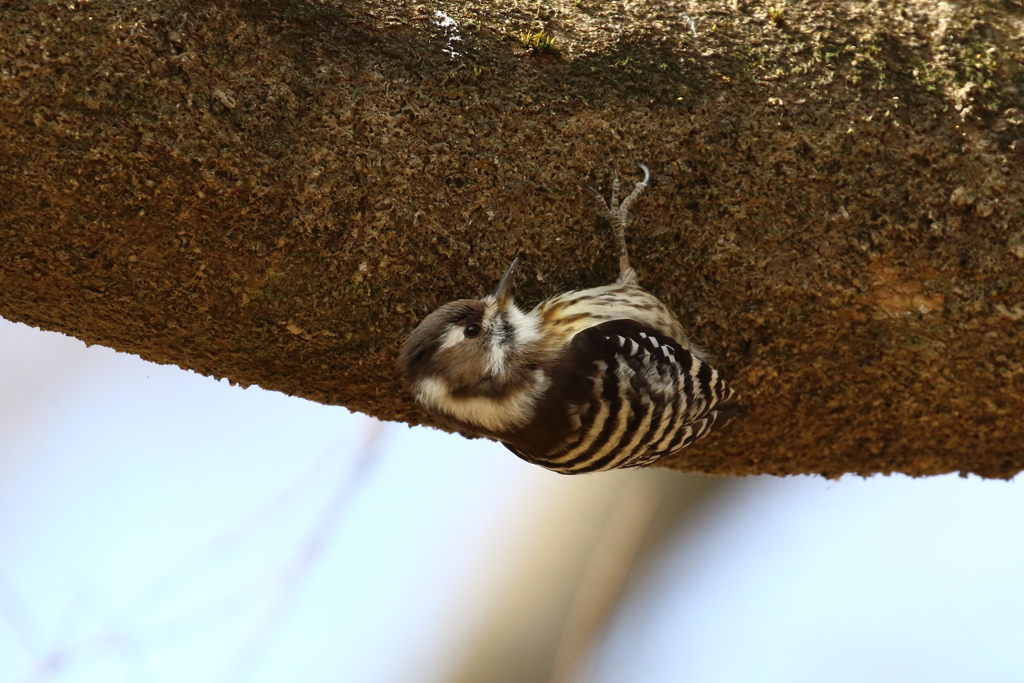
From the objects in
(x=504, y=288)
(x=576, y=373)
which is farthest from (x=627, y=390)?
(x=504, y=288)

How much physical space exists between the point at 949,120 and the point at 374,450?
2545 mm

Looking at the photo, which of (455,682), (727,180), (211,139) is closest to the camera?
(211,139)

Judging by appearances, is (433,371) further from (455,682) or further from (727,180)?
(455,682)

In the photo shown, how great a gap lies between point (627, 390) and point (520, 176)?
70cm

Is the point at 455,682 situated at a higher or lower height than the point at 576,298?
lower

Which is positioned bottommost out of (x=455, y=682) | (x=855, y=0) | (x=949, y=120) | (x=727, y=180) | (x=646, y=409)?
(x=455, y=682)

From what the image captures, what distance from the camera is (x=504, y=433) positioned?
2.60 metres

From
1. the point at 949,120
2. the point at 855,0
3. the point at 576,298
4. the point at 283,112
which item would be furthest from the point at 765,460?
the point at 283,112

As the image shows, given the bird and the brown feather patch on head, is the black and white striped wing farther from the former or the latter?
the brown feather patch on head

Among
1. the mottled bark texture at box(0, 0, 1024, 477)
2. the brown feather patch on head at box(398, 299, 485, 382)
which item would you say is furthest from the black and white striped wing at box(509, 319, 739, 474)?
the brown feather patch on head at box(398, 299, 485, 382)

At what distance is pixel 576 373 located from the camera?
2521 millimetres

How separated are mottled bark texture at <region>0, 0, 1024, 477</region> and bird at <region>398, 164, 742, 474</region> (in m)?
0.09

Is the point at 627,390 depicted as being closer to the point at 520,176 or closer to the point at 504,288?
the point at 504,288

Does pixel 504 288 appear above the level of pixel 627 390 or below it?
above
